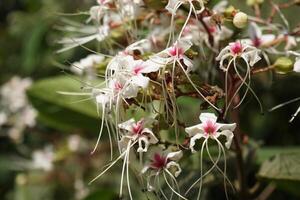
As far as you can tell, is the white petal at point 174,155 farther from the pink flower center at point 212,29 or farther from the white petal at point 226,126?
the pink flower center at point 212,29

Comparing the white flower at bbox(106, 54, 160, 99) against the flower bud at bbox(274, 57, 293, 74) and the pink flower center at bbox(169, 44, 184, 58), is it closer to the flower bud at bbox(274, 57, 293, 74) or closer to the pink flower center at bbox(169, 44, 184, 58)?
the pink flower center at bbox(169, 44, 184, 58)

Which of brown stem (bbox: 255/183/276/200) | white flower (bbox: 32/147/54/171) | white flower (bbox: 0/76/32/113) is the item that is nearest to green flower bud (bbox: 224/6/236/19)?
brown stem (bbox: 255/183/276/200)

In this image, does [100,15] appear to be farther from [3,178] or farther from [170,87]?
[3,178]

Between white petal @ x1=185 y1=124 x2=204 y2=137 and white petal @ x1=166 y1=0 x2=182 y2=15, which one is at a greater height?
white petal @ x1=166 y1=0 x2=182 y2=15

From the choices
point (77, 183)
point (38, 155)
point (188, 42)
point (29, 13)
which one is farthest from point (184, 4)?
point (29, 13)

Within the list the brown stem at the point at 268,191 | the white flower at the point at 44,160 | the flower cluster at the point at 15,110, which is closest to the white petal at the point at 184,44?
the brown stem at the point at 268,191

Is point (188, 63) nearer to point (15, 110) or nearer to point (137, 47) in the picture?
point (137, 47)
